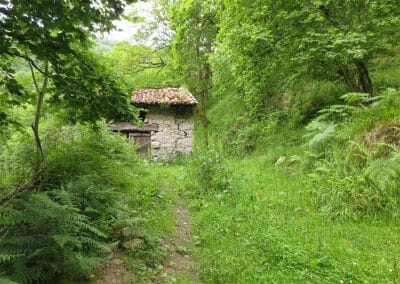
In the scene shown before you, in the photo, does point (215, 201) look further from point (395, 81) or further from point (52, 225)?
point (395, 81)

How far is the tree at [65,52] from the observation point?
3.56m

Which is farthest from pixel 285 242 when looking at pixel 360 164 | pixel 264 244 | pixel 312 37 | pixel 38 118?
pixel 312 37

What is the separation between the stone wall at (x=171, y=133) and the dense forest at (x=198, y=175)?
439 cm

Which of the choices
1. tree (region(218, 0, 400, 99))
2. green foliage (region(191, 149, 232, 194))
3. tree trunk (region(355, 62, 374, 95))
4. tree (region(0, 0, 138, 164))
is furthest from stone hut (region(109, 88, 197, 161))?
tree (region(0, 0, 138, 164))

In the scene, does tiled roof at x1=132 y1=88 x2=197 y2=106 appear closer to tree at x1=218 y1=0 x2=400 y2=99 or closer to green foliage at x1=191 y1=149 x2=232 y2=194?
tree at x1=218 y1=0 x2=400 y2=99

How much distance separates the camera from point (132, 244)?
173 inches

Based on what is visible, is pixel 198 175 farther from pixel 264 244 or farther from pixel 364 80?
pixel 364 80

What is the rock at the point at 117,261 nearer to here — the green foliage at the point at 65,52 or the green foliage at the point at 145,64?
the green foliage at the point at 65,52

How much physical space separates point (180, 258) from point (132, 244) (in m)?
0.71

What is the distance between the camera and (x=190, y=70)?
18297 mm

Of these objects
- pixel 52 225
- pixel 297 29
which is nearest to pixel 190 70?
pixel 297 29

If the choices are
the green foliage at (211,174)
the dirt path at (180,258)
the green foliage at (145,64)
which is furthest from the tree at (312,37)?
the green foliage at (145,64)

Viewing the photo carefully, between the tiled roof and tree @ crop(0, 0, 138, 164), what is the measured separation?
9.35 meters

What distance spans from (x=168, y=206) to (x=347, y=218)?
332 cm
